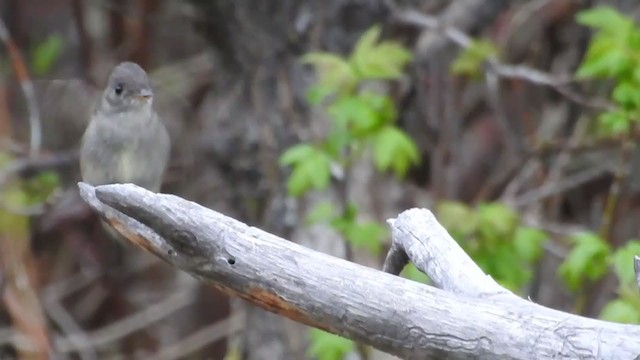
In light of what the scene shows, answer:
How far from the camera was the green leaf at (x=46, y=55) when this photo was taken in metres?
4.82

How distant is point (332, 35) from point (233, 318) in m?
1.53

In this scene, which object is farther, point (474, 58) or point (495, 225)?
point (474, 58)

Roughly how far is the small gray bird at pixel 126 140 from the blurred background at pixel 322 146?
2.01 ft

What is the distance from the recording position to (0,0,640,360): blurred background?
3449mm

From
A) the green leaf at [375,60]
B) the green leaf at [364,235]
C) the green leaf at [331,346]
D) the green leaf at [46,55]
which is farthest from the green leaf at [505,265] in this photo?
the green leaf at [46,55]

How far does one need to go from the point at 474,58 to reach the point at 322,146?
56 centimetres

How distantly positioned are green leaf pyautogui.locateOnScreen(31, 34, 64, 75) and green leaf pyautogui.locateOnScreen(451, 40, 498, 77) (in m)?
1.71

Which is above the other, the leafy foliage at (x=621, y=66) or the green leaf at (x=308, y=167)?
the leafy foliage at (x=621, y=66)

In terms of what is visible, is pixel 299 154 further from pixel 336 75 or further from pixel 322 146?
pixel 336 75

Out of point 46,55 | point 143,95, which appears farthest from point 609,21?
point 46,55

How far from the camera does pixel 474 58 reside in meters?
3.72

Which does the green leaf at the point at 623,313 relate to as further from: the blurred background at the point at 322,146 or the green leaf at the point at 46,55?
the green leaf at the point at 46,55

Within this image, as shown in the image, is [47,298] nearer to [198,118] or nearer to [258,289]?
[198,118]

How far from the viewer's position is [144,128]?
2.83m
